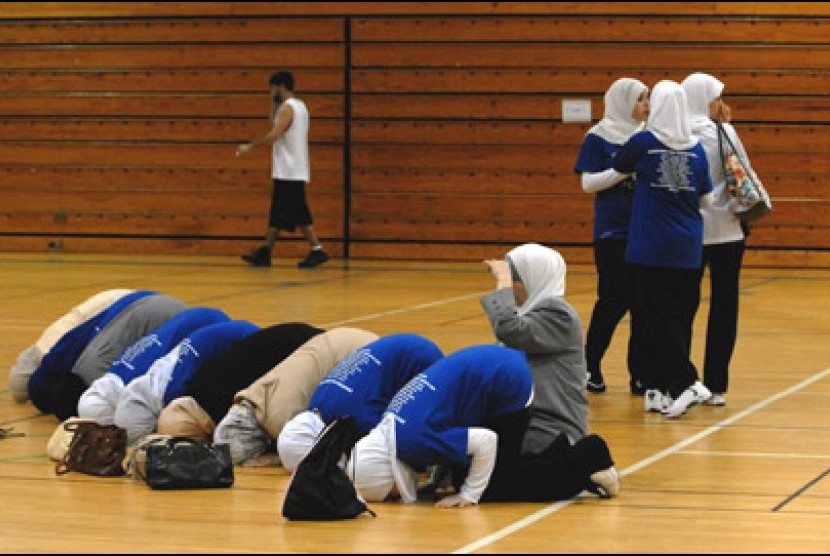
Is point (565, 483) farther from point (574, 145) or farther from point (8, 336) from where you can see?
point (574, 145)

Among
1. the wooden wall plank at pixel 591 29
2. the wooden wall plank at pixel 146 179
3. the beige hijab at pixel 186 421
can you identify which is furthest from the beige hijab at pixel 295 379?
the wooden wall plank at pixel 146 179

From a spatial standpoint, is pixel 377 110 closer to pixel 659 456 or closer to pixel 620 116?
pixel 620 116

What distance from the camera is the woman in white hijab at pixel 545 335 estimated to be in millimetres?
6652

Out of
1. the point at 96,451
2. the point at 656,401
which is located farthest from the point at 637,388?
the point at 96,451

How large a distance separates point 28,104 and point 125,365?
11.8 meters

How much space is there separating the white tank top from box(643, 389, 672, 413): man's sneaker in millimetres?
8874

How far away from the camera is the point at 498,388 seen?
643 centimetres

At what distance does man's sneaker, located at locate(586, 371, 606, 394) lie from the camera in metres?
9.38

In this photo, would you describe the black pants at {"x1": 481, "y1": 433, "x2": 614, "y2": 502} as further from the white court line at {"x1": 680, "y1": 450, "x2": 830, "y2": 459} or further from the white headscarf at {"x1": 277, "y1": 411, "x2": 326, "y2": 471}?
the white court line at {"x1": 680, "y1": 450, "x2": 830, "y2": 459}

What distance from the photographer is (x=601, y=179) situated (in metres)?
9.23

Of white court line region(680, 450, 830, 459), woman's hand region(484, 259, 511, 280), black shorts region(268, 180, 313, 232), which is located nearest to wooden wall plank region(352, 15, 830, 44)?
black shorts region(268, 180, 313, 232)

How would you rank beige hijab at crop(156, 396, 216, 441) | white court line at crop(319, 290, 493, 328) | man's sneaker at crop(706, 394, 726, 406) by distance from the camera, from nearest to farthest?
beige hijab at crop(156, 396, 216, 441)
man's sneaker at crop(706, 394, 726, 406)
white court line at crop(319, 290, 493, 328)

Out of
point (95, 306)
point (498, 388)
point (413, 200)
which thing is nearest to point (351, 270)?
point (413, 200)

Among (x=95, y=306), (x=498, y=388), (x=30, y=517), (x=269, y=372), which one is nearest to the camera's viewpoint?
(x=30, y=517)
